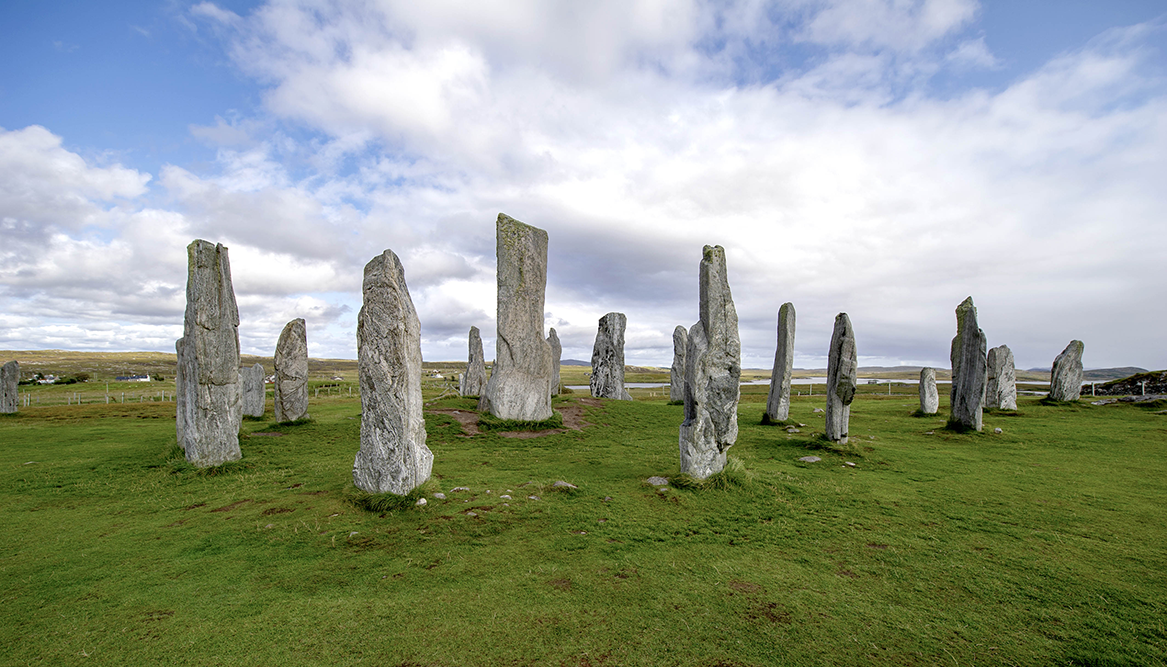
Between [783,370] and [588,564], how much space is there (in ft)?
45.1

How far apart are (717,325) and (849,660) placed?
5912 mm

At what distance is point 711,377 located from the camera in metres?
9.12

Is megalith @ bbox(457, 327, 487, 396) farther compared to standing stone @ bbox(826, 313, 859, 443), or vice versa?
megalith @ bbox(457, 327, 487, 396)

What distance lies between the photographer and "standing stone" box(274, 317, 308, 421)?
17.2 m

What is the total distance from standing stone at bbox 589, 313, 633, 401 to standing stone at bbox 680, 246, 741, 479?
16.9 m

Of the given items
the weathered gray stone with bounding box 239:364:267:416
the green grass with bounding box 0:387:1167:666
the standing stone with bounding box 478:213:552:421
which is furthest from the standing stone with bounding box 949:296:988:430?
the weathered gray stone with bounding box 239:364:267:416

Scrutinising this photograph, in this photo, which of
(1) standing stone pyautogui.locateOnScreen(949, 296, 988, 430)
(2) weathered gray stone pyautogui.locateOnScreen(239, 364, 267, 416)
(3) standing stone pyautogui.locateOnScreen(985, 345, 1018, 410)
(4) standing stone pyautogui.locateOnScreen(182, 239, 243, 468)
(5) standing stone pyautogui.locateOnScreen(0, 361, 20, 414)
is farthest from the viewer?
(5) standing stone pyautogui.locateOnScreen(0, 361, 20, 414)

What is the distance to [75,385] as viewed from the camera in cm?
4244

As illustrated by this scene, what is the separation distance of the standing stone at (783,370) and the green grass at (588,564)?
5968 mm

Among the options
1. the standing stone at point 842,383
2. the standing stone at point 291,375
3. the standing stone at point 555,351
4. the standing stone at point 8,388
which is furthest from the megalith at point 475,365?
the standing stone at point 8,388

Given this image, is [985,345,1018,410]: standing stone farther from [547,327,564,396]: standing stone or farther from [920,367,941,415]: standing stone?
[547,327,564,396]: standing stone

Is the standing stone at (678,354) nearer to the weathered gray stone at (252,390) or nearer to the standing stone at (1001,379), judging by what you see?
the standing stone at (1001,379)

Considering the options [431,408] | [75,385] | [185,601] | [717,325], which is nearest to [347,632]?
[185,601]

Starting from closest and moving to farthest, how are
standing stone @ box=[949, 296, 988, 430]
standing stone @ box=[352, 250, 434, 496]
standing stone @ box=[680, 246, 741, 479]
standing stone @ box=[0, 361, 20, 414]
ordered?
standing stone @ box=[352, 250, 434, 496] → standing stone @ box=[680, 246, 741, 479] → standing stone @ box=[949, 296, 988, 430] → standing stone @ box=[0, 361, 20, 414]
